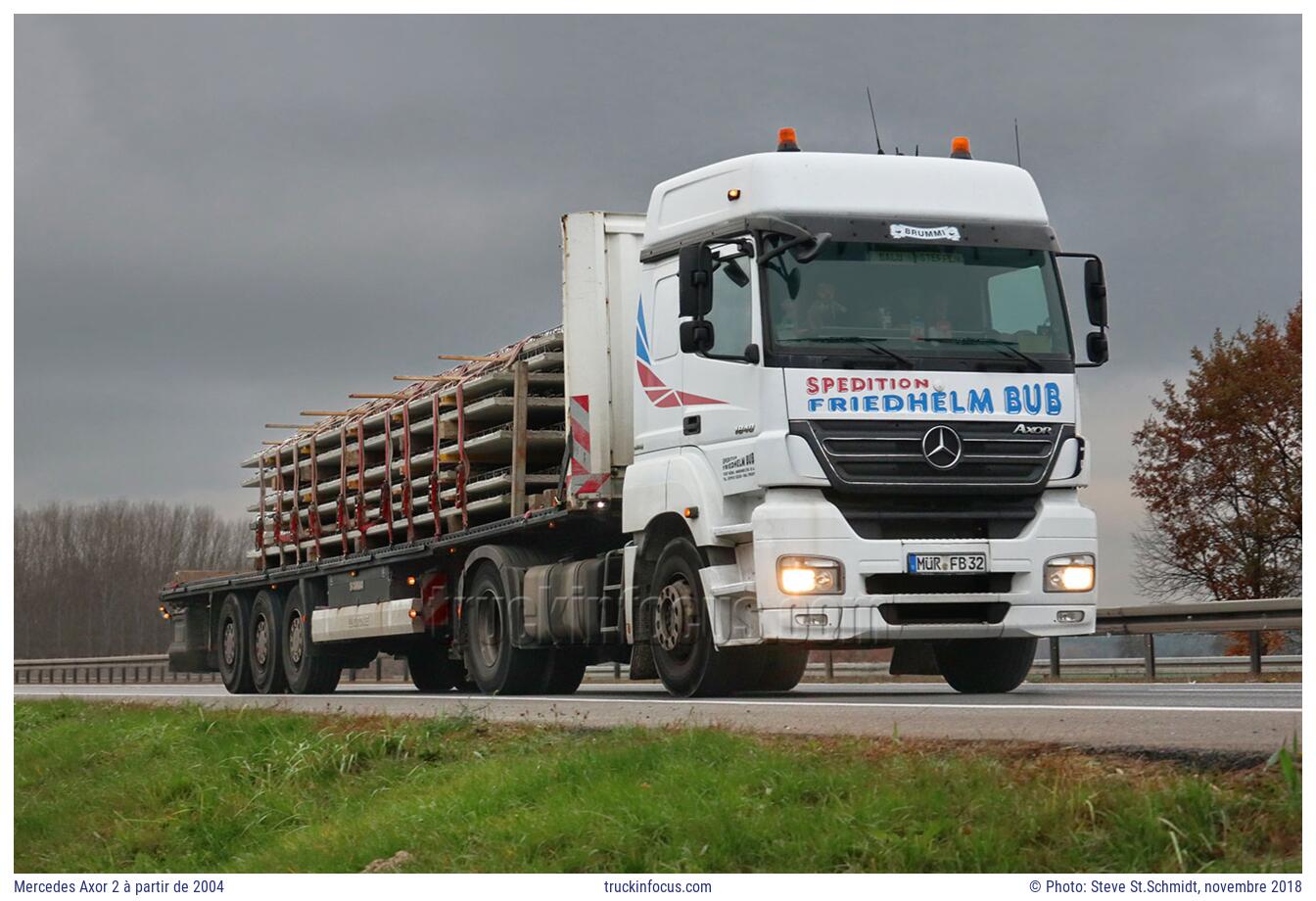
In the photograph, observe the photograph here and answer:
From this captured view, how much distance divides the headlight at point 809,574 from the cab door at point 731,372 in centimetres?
62

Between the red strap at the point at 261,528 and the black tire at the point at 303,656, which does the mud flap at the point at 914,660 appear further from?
the red strap at the point at 261,528

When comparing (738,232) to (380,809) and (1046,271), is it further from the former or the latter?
(380,809)

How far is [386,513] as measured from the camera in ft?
65.3

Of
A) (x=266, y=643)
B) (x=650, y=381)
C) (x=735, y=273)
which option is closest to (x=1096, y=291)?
(x=735, y=273)

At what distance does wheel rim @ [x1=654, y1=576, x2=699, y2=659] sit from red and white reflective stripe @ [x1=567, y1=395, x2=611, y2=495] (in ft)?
5.47

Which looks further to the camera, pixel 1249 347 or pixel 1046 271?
pixel 1249 347

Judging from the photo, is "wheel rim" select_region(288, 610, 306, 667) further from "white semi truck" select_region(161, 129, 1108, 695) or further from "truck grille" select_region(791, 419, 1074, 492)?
"truck grille" select_region(791, 419, 1074, 492)

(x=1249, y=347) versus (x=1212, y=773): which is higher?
(x=1249, y=347)

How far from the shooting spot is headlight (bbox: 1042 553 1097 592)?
13.1 m

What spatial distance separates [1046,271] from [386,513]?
877cm

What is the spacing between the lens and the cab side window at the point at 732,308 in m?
13.0

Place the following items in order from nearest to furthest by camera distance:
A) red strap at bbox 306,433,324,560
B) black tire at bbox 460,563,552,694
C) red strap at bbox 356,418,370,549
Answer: black tire at bbox 460,563,552,694 < red strap at bbox 356,418,370,549 < red strap at bbox 306,433,324,560

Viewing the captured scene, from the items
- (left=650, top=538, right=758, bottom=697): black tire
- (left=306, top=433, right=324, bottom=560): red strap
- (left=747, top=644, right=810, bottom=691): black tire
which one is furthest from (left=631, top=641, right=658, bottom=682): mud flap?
(left=306, top=433, right=324, bottom=560): red strap
